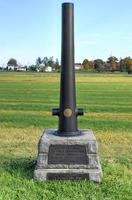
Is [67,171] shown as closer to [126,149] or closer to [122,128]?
[126,149]

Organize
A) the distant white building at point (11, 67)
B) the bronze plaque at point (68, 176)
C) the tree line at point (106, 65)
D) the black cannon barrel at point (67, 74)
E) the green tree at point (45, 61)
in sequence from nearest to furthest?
1. the bronze plaque at point (68, 176)
2. the black cannon barrel at point (67, 74)
3. the tree line at point (106, 65)
4. the green tree at point (45, 61)
5. the distant white building at point (11, 67)

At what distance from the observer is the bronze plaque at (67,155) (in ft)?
22.2

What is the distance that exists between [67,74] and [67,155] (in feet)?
4.32

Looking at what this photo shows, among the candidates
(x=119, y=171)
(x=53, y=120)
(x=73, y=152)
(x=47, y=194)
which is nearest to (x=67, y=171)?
(x=73, y=152)

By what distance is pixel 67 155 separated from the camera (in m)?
6.80

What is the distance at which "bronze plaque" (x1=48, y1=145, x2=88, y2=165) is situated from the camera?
6.77 metres

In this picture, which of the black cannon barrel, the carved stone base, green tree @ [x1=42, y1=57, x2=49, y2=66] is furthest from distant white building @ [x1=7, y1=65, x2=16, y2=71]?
the carved stone base

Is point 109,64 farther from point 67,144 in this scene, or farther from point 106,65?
point 67,144

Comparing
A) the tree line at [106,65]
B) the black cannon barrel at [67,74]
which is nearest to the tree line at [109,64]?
the tree line at [106,65]

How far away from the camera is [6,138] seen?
1144 centimetres

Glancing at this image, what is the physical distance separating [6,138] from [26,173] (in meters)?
4.44

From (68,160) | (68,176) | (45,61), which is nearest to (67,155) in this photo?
(68,160)

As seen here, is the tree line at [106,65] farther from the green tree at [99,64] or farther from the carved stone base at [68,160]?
the carved stone base at [68,160]

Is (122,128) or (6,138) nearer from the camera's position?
(6,138)
